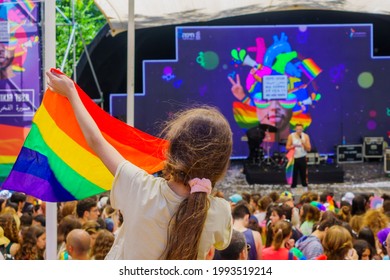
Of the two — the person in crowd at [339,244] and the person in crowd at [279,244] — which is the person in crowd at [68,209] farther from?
the person in crowd at [339,244]

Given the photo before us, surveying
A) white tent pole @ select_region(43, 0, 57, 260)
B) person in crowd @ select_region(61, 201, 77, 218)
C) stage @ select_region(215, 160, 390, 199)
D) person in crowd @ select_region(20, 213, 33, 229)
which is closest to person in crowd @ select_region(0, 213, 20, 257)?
person in crowd @ select_region(20, 213, 33, 229)

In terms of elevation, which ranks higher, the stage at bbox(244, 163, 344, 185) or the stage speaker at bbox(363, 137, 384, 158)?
the stage speaker at bbox(363, 137, 384, 158)

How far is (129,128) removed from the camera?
12.1ft

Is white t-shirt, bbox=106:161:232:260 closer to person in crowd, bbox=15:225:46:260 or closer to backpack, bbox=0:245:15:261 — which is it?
backpack, bbox=0:245:15:261

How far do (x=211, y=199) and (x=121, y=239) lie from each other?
0.27 meters

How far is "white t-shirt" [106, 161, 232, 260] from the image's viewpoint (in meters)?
2.17

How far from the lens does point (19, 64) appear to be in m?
8.23

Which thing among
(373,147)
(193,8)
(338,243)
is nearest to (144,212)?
(338,243)

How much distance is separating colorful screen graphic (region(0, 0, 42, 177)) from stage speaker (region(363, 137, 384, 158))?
10.1 metres

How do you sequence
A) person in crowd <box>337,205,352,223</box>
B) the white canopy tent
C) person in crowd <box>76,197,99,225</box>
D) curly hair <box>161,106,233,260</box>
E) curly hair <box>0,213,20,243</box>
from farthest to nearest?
the white canopy tent
person in crowd <box>337,205,352,223</box>
person in crowd <box>76,197,99,225</box>
curly hair <box>0,213,20,243</box>
curly hair <box>161,106,233,260</box>

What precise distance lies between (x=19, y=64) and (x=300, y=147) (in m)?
6.97

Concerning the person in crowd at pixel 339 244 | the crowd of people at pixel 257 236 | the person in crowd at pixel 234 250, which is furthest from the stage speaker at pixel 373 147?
the person in crowd at pixel 234 250

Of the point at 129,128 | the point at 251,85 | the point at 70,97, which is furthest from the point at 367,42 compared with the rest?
the point at 70,97
